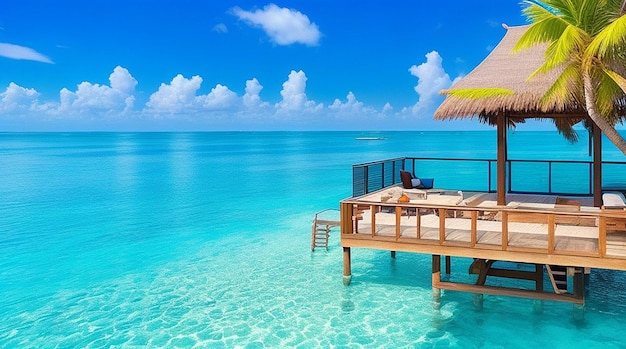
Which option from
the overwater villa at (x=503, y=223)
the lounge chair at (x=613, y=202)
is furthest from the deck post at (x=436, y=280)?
the lounge chair at (x=613, y=202)

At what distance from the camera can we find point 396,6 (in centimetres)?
7638

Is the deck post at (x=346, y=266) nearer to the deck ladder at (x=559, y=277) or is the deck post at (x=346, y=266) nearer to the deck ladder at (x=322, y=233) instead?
the deck ladder at (x=322, y=233)

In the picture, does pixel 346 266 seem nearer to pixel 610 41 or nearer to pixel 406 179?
pixel 406 179

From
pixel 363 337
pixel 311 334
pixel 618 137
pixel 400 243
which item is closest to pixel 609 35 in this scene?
pixel 618 137

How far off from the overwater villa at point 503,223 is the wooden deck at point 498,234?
1cm

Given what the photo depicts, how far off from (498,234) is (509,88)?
9.22 feet

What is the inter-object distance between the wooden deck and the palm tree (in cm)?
139

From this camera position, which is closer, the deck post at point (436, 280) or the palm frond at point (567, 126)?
the deck post at point (436, 280)

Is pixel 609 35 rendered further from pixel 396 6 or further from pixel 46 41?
pixel 46 41

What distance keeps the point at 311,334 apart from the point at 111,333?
10.4ft

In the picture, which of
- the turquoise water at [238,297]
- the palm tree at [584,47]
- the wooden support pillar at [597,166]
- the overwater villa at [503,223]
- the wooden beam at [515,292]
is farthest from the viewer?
the wooden support pillar at [597,166]

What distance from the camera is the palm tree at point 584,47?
21.5ft

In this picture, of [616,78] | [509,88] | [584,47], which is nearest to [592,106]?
[616,78]

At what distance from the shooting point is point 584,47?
22.1ft
